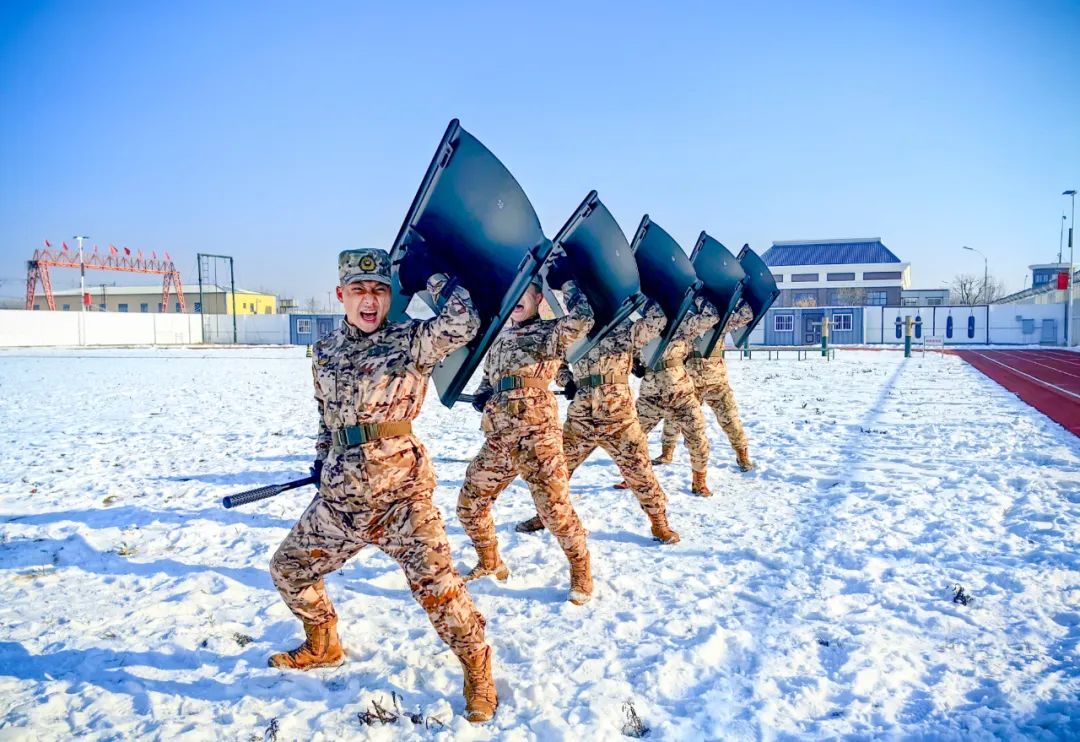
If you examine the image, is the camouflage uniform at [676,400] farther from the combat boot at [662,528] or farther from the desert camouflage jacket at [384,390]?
the desert camouflage jacket at [384,390]

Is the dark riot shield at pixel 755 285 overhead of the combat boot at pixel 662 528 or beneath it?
overhead

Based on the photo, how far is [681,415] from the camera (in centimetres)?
657

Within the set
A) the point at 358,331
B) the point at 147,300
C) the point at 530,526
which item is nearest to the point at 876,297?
the point at 530,526

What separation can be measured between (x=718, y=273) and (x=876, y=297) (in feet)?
183

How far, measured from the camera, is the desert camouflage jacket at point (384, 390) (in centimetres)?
306

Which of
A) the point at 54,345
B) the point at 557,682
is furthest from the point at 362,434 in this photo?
the point at 54,345

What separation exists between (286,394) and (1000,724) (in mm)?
16222

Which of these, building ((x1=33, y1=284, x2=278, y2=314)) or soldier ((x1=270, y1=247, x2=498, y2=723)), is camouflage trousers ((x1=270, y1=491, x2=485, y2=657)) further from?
building ((x1=33, y1=284, x2=278, y2=314))

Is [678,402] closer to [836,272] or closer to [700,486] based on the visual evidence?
[700,486]

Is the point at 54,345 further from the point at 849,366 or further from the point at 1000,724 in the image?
the point at 1000,724

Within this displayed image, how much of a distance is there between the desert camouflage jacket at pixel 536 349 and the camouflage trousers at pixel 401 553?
1.28 metres

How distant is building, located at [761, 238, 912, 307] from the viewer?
57.8 metres

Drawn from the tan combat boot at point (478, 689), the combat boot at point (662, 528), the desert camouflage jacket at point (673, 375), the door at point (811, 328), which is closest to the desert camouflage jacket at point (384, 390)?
the tan combat boot at point (478, 689)

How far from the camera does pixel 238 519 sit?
6.16m
